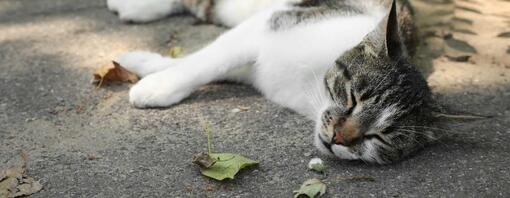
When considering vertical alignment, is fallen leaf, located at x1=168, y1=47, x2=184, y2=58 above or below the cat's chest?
below

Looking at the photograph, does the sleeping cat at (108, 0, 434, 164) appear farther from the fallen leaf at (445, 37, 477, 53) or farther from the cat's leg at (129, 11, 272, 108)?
the fallen leaf at (445, 37, 477, 53)

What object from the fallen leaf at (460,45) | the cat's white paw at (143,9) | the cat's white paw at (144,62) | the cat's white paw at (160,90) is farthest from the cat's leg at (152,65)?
the fallen leaf at (460,45)

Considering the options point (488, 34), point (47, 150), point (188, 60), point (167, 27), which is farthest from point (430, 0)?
point (47, 150)

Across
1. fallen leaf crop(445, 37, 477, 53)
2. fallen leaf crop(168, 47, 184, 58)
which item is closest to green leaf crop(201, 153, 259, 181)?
fallen leaf crop(168, 47, 184, 58)

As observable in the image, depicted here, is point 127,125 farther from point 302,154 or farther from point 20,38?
point 20,38

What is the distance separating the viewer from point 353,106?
2607 mm

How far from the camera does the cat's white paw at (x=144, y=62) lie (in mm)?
3346

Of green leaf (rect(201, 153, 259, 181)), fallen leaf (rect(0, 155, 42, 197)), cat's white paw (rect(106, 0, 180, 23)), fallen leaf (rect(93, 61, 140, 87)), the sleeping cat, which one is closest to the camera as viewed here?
fallen leaf (rect(0, 155, 42, 197))

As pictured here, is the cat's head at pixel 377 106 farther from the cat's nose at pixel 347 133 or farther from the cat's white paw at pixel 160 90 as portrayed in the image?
the cat's white paw at pixel 160 90

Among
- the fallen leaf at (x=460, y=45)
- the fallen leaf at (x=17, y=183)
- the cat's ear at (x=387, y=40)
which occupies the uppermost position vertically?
the cat's ear at (x=387, y=40)

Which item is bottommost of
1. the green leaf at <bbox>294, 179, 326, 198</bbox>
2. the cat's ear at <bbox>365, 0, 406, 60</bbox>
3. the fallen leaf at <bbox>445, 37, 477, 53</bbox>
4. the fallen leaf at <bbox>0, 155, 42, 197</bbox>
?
the fallen leaf at <bbox>0, 155, 42, 197</bbox>

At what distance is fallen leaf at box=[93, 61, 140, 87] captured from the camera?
3277 mm

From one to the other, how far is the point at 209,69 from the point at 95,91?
582mm

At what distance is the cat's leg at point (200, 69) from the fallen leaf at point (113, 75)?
215mm
